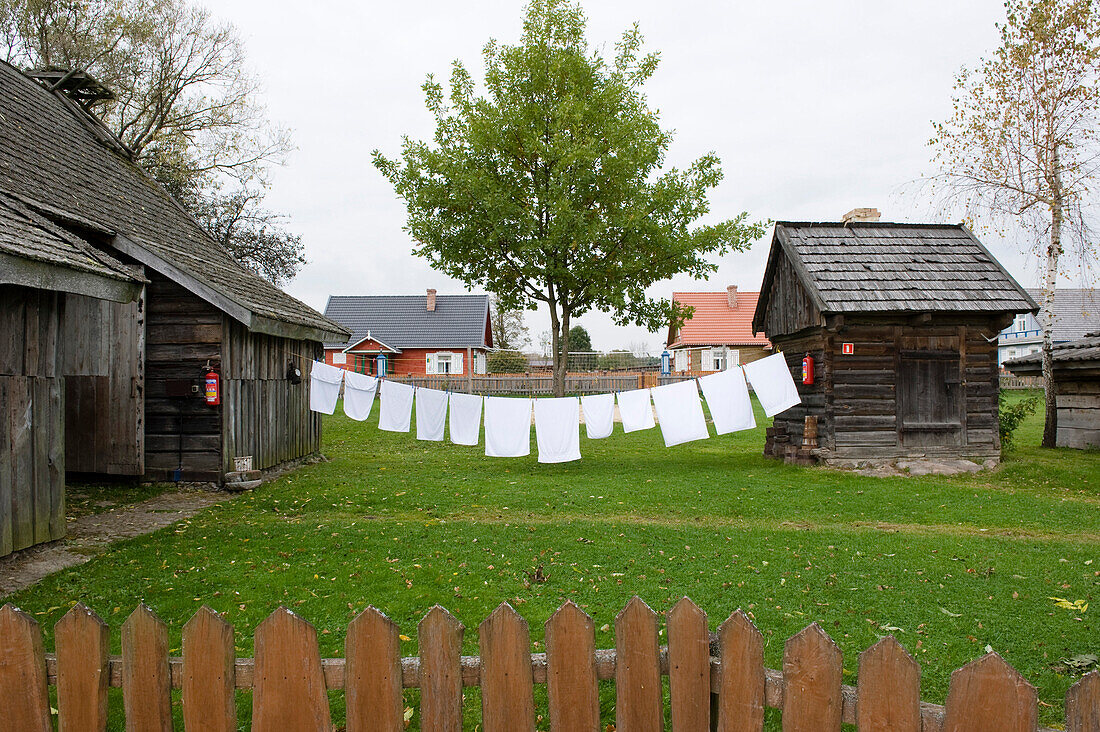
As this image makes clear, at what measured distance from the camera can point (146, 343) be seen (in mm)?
10719

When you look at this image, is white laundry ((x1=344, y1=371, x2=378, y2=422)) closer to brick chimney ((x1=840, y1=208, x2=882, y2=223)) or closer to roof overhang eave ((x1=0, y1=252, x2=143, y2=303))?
roof overhang eave ((x1=0, y1=252, x2=143, y2=303))

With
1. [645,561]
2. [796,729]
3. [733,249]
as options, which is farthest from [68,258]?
[733,249]

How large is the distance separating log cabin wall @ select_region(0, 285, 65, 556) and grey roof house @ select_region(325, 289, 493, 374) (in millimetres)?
33697

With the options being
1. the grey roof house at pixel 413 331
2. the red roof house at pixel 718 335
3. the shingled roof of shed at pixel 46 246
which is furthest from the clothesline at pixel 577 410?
the grey roof house at pixel 413 331

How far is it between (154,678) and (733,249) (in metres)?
21.8

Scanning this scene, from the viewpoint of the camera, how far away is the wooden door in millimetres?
12508

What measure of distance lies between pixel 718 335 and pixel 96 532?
37.6 metres

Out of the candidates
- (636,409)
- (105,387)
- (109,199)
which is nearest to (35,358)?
(105,387)

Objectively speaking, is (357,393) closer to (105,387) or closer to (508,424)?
(508,424)

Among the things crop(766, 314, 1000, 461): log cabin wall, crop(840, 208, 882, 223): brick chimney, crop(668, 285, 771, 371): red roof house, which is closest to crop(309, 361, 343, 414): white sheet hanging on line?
crop(766, 314, 1000, 461): log cabin wall

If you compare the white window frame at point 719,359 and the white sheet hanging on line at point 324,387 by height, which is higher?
the white window frame at point 719,359

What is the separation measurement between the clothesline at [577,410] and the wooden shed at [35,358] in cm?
511

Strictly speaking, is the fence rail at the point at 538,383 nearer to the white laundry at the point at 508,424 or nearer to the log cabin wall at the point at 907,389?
the log cabin wall at the point at 907,389

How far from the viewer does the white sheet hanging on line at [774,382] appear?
11688 mm
